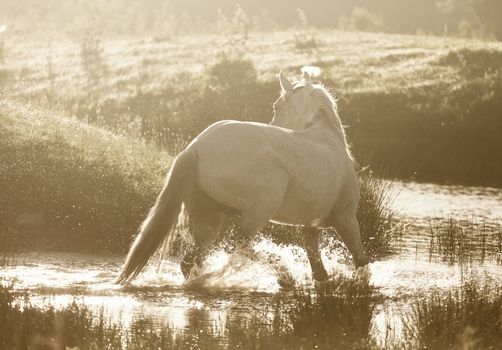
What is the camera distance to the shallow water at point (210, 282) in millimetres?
6887

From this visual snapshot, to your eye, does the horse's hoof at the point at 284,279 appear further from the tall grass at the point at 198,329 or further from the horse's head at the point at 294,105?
the tall grass at the point at 198,329

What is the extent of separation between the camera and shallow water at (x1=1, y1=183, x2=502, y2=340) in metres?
6.89

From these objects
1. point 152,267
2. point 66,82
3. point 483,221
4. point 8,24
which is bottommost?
point 152,267

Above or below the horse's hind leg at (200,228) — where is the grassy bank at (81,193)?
above

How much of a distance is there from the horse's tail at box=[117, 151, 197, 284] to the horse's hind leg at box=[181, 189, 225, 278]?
0.26m

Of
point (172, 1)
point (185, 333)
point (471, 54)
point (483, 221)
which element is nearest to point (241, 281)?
point (185, 333)

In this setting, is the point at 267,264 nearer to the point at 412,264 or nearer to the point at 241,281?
the point at 241,281

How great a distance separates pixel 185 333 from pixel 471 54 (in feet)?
65.9

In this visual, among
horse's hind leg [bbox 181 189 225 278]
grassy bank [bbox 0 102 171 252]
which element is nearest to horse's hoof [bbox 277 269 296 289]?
horse's hind leg [bbox 181 189 225 278]

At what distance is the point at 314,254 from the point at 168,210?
1.87 m

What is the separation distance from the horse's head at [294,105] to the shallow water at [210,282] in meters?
1.29

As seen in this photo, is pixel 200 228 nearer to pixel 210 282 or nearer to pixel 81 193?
pixel 210 282

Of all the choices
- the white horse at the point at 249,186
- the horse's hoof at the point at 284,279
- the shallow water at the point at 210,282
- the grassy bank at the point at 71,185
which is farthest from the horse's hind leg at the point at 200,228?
the grassy bank at the point at 71,185

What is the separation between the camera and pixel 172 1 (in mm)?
47000
